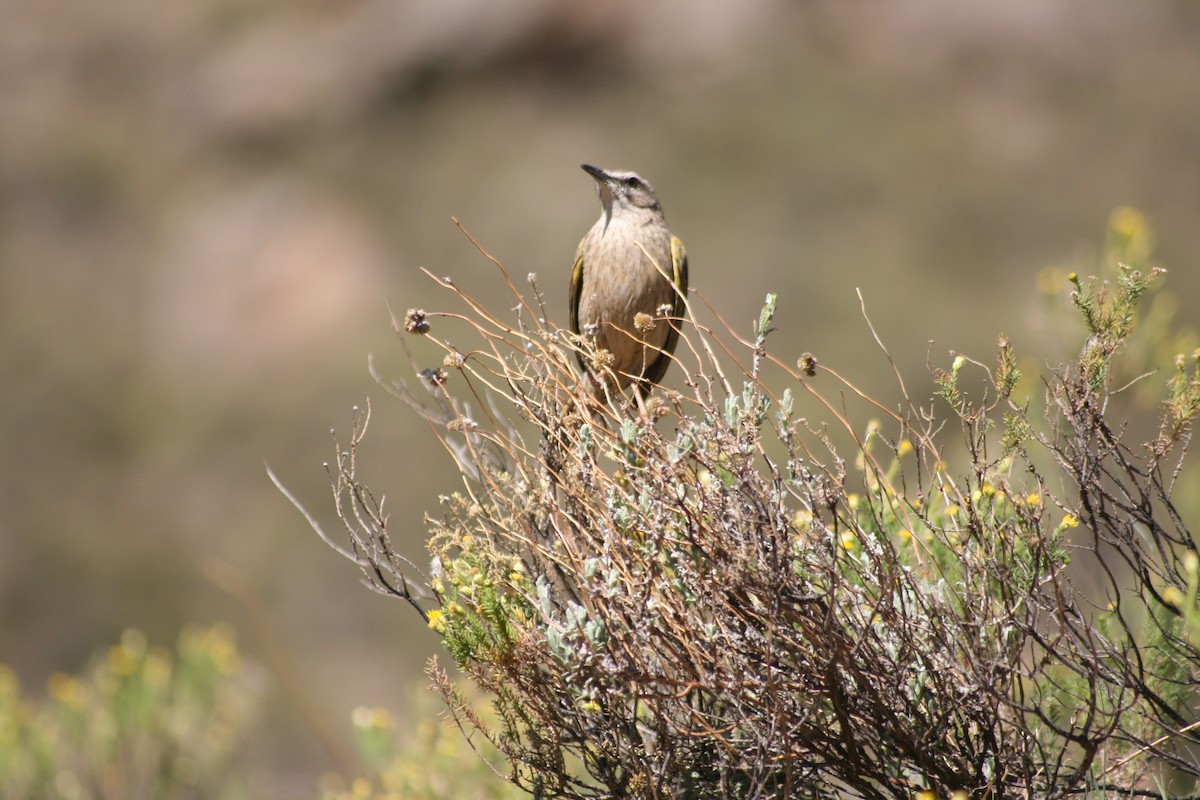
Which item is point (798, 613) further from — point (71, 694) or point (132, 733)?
point (71, 694)

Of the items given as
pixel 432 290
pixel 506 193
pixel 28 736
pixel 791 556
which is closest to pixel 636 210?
pixel 791 556

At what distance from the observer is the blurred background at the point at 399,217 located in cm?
1314

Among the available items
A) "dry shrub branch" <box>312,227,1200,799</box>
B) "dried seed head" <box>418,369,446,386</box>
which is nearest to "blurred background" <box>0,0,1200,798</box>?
"dried seed head" <box>418,369,446,386</box>

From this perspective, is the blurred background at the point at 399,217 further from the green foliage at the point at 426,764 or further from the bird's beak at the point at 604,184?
the bird's beak at the point at 604,184

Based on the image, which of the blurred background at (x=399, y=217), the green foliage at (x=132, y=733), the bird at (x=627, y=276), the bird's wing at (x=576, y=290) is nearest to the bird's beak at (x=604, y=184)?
the bird at (x=627, y=276)

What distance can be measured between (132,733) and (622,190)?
3.23m

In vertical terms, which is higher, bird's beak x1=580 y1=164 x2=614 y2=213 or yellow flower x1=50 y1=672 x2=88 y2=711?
bird's beak x1=580 y1=164 x2=614 y2=213

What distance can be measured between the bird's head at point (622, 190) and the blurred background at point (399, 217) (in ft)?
24.0

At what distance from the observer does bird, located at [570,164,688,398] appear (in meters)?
4.53

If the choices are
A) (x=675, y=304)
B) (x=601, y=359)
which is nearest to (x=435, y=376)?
(x=601, y=359)

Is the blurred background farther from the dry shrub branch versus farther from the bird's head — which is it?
the dry shrub branch

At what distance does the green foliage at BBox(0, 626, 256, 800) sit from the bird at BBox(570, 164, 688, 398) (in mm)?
2425

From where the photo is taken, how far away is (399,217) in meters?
15.1

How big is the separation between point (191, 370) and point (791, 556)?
48.4ft
